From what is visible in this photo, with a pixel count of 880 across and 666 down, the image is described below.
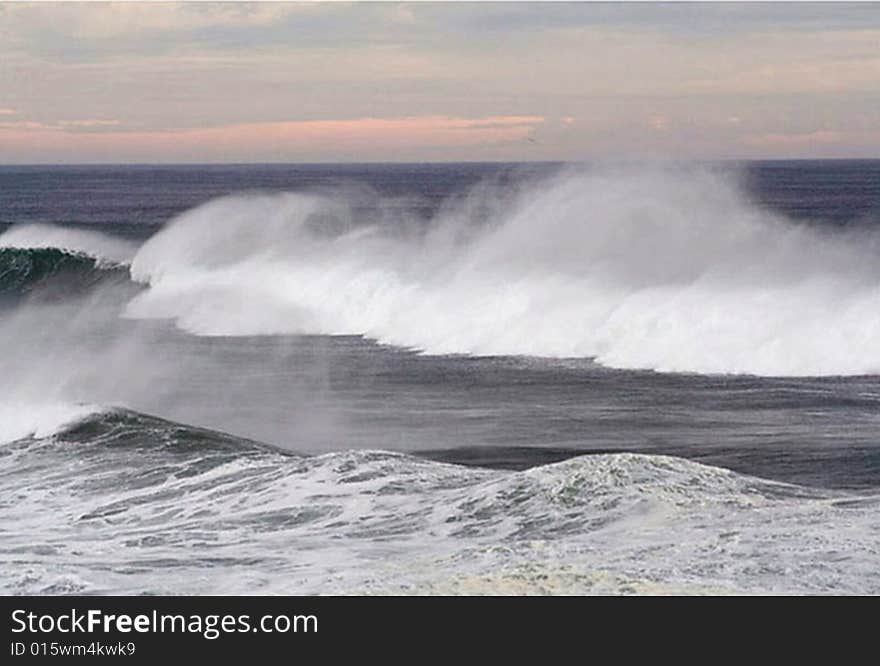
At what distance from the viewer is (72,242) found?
66.9 meters

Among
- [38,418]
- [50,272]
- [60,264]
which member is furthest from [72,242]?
[38,418]

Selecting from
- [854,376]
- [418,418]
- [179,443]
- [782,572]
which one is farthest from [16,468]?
[854,376]

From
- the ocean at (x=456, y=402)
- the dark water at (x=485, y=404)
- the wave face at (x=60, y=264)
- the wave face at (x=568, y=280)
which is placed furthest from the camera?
the wave face at (x=60, y=264)

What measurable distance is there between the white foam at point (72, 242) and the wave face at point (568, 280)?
2600 millimetres

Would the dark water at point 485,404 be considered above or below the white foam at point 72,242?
below

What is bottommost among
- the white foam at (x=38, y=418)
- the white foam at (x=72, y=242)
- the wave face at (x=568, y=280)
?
the white foam at (x=38, y=418)

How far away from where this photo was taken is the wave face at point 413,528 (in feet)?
50.1

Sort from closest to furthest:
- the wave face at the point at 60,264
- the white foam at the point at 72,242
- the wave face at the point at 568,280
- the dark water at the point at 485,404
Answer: the dark water at the point at 485,404, the wave face at the point at 568,280, the wave face at the point at 60,264, the white foam at the point at 72,242

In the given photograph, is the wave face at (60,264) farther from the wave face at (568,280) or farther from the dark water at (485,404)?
the dark water at (485,404)

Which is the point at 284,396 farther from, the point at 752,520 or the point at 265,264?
the point at 265,264

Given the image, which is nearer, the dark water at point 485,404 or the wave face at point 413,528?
the wave face at point 413,528

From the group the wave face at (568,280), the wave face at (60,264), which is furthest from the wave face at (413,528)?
the wave face at (60,264)

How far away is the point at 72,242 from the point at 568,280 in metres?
31.5
